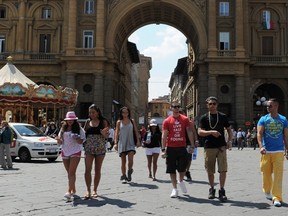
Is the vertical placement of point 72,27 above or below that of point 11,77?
above

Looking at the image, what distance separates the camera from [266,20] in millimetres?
42125

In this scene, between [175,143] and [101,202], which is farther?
[175,143]


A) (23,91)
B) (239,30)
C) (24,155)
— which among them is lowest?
(24,155)

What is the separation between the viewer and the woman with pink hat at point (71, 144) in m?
8.03

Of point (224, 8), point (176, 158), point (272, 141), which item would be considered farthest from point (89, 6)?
point (272, 141)

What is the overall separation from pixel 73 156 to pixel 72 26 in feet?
110

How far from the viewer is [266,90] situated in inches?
1745

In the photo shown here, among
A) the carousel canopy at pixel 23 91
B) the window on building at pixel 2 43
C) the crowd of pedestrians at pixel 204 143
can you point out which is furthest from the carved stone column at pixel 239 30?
the crowd of pedestrians at pixel 204 143

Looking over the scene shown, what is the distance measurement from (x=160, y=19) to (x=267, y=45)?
1246 centimetres

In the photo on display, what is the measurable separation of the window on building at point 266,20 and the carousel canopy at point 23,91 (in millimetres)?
22607

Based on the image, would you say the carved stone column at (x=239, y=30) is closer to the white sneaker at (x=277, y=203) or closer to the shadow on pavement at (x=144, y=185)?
the shadow on pavement at (x=144, y=185)

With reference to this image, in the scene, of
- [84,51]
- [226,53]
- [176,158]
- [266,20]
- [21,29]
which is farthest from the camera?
[266,20]

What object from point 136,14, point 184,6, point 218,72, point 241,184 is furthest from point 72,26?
point 241,184

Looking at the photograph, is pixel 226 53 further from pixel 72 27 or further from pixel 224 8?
pixel 72 27
